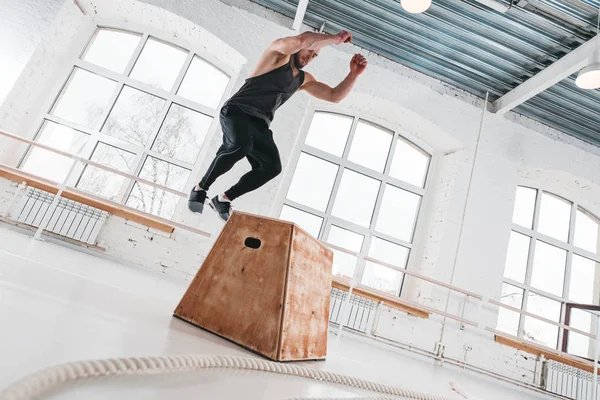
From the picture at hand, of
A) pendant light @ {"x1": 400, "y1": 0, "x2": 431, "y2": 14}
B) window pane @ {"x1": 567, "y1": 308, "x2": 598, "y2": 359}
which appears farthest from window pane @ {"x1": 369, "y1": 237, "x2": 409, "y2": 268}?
pendant light @ {"x1": 400, "y1": 0, "x2": 431, "y2": 14}

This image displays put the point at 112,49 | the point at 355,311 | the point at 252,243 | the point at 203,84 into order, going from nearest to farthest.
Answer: the point at 252,243 < the point at 355,311 < the point at 112,49 < the point at 203,84

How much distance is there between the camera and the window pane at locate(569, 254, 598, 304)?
4945mm

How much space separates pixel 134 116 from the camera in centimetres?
→ 434

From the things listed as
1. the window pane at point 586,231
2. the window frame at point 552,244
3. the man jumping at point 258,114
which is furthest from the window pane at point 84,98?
the window pane at point 586,231

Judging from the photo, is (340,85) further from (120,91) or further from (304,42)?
(120,91)

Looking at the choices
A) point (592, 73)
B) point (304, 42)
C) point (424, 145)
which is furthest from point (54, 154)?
point (592, 73)

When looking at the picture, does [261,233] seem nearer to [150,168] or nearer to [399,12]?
[150,168]

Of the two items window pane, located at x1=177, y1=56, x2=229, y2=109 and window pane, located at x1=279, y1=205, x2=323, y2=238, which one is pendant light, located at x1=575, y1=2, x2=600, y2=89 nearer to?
window pane, located at x1=279, y1=205, x2=323, y2=238

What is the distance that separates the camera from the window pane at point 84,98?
13.8ft

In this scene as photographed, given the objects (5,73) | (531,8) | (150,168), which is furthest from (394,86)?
(5,73)

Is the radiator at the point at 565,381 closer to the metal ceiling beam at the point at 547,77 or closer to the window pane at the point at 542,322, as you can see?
the window pane at the point at 542,322

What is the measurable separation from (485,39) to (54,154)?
5.52 meters

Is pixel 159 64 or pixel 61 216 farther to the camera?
pixel 159 64

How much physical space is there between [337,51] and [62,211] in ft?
12.8
